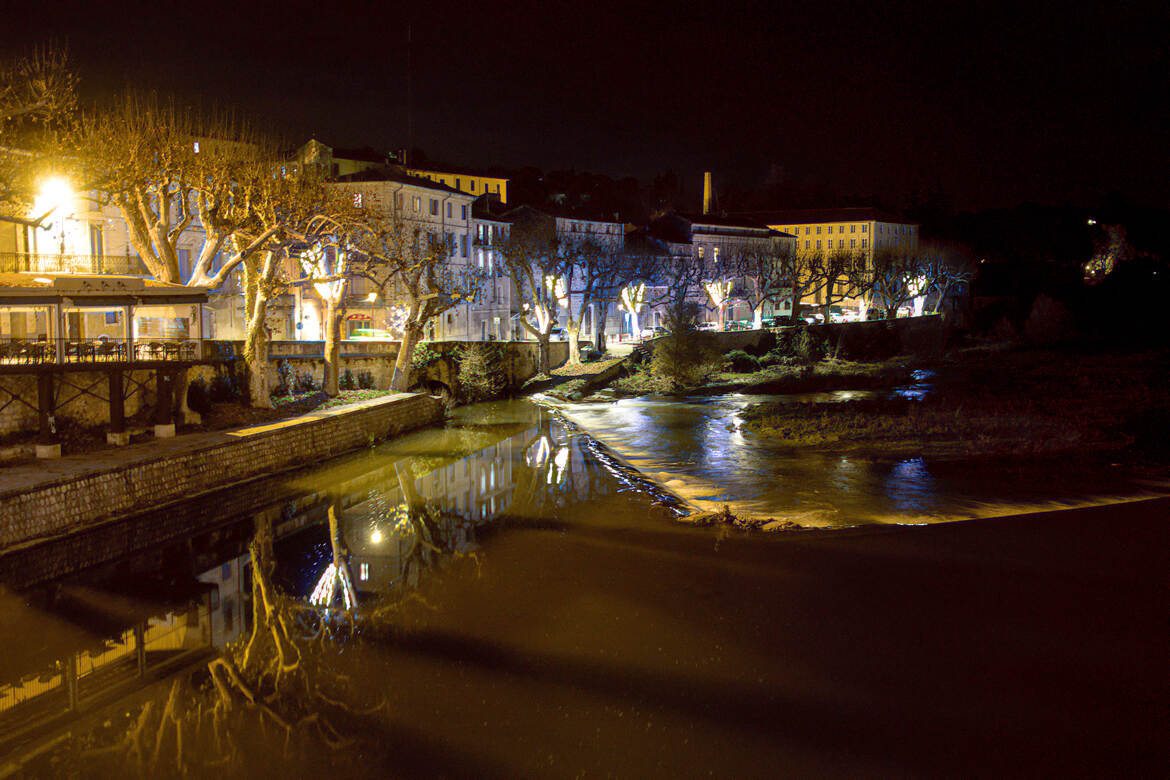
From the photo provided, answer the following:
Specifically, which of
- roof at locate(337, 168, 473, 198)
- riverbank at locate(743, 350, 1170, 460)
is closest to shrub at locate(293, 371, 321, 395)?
riverbank at locate(743, 350, 1170, 460)

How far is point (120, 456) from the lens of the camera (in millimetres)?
19625

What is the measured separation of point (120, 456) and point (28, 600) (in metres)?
6.28

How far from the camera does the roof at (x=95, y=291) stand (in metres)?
21.2

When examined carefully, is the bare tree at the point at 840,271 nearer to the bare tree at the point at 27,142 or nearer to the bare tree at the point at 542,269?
the bare tree at the point at 542,269

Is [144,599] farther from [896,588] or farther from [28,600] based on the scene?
[896,588]

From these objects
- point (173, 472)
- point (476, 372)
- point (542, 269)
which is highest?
point (542, 269)

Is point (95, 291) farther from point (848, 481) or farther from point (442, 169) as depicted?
point (442, 169)

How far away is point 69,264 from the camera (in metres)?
28.8

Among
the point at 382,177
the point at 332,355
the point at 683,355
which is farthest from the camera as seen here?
the point at 382,177

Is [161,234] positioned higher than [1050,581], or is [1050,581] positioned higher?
[161,234]

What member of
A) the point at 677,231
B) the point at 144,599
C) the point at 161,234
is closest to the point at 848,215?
the point at 677,231

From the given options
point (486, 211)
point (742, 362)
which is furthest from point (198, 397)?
point (486, 211)

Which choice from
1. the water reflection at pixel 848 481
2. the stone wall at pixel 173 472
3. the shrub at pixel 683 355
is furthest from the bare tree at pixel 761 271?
the stone wall at pixel 173 472

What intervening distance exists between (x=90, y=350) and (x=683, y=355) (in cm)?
3379
